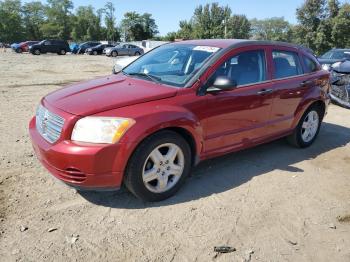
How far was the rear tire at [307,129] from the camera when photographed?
601 cm

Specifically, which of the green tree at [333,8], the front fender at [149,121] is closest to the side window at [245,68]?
the front fender at [149,121]

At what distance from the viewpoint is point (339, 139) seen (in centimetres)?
690

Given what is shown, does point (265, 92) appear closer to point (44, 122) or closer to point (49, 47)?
point (44, 122)

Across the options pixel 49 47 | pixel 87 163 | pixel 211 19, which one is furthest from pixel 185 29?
pixel 87 163

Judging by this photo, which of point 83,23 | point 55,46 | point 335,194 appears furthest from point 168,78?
point 83,23

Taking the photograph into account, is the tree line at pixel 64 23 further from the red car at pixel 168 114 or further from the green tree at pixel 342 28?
the red car at pixel 168 114

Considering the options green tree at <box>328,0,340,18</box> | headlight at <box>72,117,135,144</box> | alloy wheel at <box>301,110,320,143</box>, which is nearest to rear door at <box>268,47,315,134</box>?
alloy wheel at <box>301,110,320,143</box>

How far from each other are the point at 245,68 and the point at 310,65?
1.75 m

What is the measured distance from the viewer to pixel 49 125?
12.9 feet

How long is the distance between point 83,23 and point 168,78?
106m

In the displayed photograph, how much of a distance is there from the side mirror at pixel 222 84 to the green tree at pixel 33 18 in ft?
348

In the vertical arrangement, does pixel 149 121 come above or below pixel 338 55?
below

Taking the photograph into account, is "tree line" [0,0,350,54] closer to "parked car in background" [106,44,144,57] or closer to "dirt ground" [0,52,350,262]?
"parked car in background" [106,44,144,57]

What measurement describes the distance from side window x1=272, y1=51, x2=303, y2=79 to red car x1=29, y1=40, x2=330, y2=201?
0.05ft
